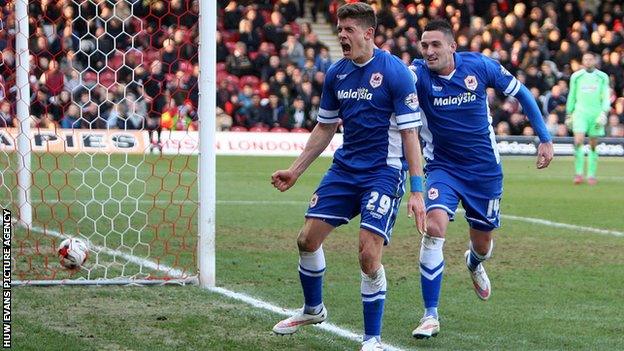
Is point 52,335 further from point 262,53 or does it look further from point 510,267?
point 262,53

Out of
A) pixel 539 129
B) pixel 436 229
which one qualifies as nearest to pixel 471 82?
pixel 539 129

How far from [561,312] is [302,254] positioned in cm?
204

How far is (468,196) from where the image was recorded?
8.21 meters

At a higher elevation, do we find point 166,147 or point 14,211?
point 14,211

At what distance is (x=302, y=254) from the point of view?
7.31m

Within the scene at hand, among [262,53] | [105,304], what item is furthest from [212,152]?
[262,53]

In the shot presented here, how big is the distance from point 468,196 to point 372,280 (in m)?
1.55

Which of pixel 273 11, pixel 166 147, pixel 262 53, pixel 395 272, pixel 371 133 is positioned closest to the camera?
pixel 371 133

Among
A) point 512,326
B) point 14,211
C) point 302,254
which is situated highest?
point 302,254

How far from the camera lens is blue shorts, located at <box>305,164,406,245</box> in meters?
6.94

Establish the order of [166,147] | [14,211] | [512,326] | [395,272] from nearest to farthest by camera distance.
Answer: [512,326]
[395,272]
[14,211]
[166,147]

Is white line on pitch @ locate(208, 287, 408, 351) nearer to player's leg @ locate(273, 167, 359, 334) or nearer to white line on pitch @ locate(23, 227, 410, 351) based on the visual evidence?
white line on pitch @ locate(23, 227, 410, 351)

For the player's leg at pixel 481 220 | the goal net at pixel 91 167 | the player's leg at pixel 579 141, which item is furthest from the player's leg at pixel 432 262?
the player's leg at pixel 579 141

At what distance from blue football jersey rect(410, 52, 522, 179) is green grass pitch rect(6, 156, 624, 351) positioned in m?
1.02
